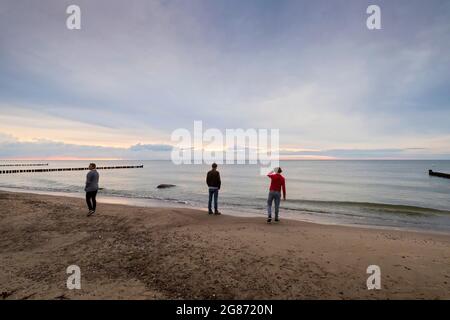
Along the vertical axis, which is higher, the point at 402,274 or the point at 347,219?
the point at 402,274

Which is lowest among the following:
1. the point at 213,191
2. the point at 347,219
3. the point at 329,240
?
the point at 347,219

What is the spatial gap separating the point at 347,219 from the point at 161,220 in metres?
11.9

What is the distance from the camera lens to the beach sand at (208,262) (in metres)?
4.88

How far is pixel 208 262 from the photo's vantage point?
6.15m

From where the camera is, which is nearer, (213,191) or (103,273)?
(103,273)

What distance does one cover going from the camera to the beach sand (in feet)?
16.0

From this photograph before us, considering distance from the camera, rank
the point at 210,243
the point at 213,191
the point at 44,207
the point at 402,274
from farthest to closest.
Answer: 1. the point at 44,207
2. the point at 213,191
3. the point at 210,243
4. the point at 402,274
